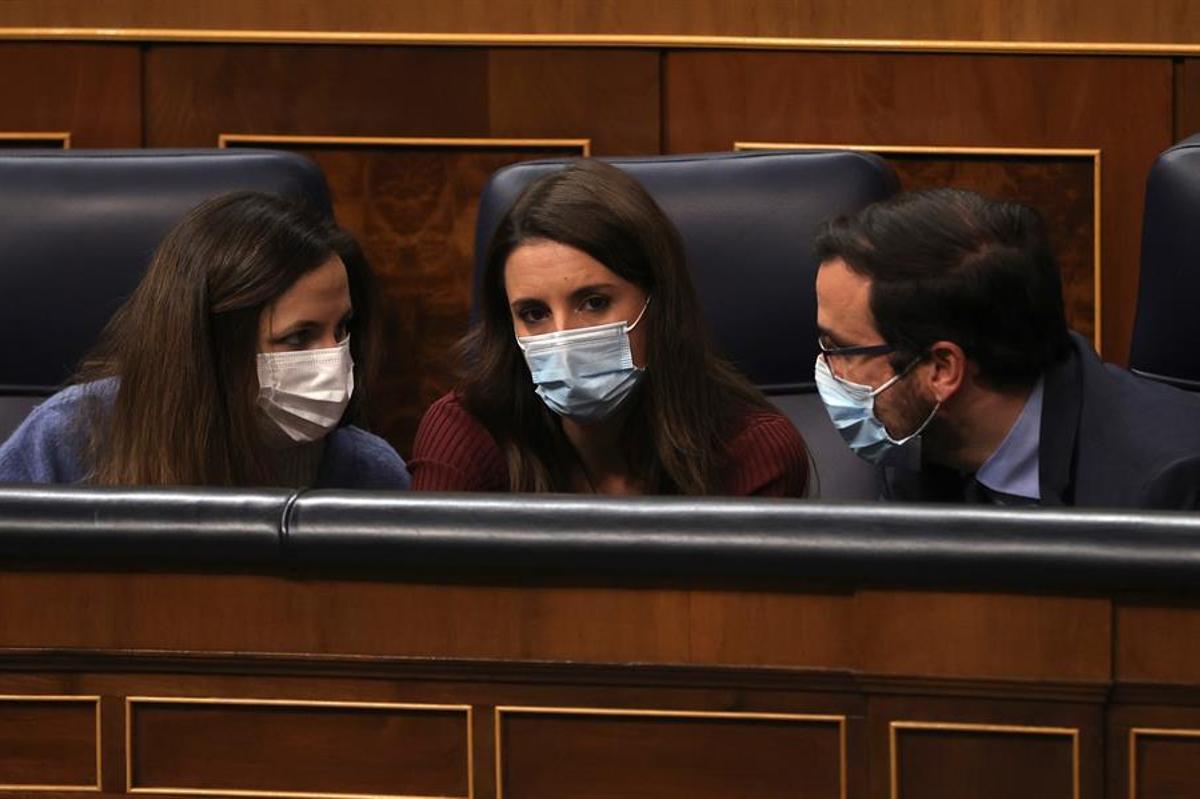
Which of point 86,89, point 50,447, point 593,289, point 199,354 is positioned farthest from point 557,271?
point 86,89

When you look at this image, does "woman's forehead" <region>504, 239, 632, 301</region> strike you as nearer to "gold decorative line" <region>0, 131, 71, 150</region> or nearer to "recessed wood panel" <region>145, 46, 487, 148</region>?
Result: "recessed wood panel" <region>145, 46, 487, 148</region>

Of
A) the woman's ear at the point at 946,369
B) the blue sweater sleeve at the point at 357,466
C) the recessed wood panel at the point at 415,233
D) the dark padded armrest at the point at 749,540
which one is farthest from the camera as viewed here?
the recessed wood panel at the point at 415,233

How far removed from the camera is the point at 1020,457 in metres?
1.12

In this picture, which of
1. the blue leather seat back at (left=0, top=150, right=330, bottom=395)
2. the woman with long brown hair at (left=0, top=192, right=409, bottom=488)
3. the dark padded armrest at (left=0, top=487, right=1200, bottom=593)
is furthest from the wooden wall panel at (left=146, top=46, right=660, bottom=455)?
the dark padded armrest at (left=0, top=487, right=1200, bottom=593)

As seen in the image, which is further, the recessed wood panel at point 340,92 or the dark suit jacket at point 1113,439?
the recessed wood panel at point 340,92

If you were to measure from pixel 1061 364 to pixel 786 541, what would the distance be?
0.45 meters

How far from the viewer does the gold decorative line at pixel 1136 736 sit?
0.73m

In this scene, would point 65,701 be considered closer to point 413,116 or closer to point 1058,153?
point 413,116

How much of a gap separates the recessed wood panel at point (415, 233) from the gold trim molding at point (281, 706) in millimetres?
882

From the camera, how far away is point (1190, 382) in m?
1.24

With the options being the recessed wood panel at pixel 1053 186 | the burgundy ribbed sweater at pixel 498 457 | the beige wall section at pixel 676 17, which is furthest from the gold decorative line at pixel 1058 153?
the burgundy ribbed sweater at pixel 498 457

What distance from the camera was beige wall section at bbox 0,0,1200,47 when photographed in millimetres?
1712

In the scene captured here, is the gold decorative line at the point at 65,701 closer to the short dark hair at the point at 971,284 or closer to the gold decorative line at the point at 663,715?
the gold decorative line at the point at 663,715

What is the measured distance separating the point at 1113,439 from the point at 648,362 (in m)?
0.31
